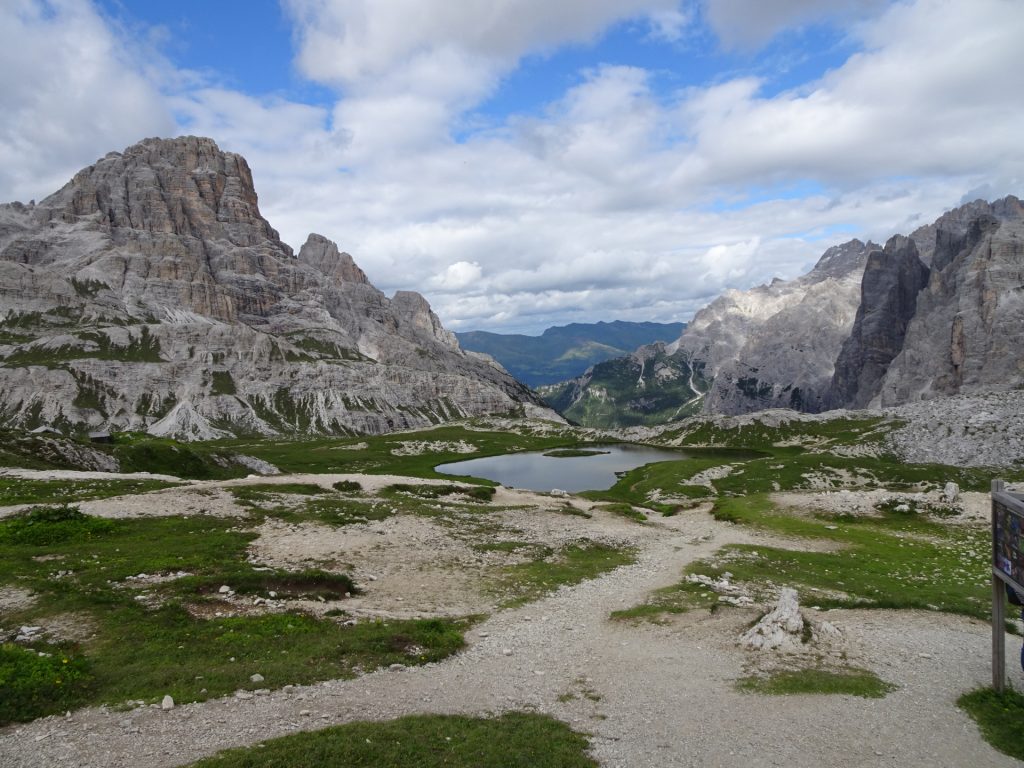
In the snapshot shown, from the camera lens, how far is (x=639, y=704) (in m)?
17.5

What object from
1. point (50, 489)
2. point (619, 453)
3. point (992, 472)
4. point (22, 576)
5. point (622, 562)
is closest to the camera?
point (22, 576)

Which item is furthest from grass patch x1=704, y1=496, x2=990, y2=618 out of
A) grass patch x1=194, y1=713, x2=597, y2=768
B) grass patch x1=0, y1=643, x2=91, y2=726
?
grass patch x1=0, y1=643, x2=91, y2=726

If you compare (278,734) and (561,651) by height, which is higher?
(278,734)

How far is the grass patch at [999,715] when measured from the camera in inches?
585

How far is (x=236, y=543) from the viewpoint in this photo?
32.5 m

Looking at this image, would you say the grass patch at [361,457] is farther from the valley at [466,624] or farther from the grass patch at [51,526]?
the grass patch at [51,526]

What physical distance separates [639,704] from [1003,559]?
39.9 ft

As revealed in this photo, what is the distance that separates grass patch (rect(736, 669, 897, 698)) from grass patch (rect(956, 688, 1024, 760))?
84.6 inches

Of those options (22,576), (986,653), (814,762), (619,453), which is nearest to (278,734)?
(814,762)

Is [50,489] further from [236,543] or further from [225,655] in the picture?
[225,655]

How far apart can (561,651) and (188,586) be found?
53.7 feet

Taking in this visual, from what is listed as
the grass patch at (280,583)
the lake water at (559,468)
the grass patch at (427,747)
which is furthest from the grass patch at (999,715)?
the lake water at (559,468)

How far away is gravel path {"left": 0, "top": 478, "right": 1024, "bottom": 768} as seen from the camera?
13.8m

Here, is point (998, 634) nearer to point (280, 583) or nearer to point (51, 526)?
point (280, 583)
